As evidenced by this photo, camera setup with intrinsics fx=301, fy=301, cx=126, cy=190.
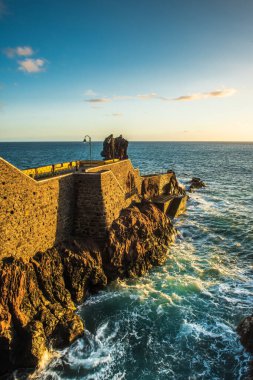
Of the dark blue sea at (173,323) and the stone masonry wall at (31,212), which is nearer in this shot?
the dark blue sea at (173,323)

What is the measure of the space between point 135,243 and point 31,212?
322 inches

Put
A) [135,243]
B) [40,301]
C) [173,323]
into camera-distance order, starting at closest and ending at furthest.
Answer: [40,301], [173,323], [135,243]

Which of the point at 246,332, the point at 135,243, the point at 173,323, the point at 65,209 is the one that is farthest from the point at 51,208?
the point at 246,332

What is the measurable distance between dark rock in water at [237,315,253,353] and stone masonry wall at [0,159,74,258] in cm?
1131

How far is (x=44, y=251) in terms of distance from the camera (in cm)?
1744

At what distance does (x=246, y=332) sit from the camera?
46.6ft

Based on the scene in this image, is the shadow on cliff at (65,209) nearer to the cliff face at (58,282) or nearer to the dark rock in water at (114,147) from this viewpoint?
the cliff face at (58,282)

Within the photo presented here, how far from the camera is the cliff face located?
13297mm

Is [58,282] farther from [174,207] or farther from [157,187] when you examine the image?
[157,187]

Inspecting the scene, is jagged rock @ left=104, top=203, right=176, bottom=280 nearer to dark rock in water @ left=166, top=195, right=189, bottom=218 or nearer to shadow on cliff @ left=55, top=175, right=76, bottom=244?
shadow on cliff @ left=55, top=175, right=76, bottom=244

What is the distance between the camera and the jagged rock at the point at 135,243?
20.1 metres

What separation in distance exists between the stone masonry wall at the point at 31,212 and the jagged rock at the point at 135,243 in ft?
10.8

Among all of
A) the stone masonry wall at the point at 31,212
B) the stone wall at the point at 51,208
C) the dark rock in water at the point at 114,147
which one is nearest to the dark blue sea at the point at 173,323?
the stone wall at the point at 51,208

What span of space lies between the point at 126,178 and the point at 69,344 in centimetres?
1738
